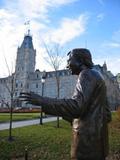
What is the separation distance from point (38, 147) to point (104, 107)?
36.2ft

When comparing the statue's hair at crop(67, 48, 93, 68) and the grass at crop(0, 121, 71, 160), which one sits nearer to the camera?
the statue's hair at crop(67, 48, 93, 68)

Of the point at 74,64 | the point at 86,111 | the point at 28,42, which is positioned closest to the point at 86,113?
the point at 86,111

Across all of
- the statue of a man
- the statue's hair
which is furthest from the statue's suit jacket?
the statue's hair

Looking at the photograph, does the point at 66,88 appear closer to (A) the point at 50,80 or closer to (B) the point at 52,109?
(A) the point at 50,80

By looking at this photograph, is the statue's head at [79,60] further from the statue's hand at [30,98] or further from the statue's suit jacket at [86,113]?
the statue's hand at [30,98]

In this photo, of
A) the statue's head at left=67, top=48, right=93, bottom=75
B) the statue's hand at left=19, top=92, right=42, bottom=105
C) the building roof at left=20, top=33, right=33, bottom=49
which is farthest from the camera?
the building roof at left=20, top=33, right=33, bottom=49

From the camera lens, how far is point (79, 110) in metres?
2.51

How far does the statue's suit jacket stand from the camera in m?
2.50

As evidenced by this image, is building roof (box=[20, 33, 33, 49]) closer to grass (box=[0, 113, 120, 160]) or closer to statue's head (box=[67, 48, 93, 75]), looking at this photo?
grass (box=[0, 113, 120, 160])

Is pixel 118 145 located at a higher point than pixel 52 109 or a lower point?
lower

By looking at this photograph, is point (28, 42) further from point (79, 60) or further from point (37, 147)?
point (79, 60)

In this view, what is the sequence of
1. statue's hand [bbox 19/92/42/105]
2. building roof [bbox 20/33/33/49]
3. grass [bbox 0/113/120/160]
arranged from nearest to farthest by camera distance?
statue's hand [bbox 19/92/42/105] < grass [bbox 0/113/120/160] < building roof [bbox 20/33/33/49]

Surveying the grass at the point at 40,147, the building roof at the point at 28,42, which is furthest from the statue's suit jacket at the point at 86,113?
the building roof at the point at 28,42

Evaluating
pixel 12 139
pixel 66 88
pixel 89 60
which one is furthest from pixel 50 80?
pixel 89 60
